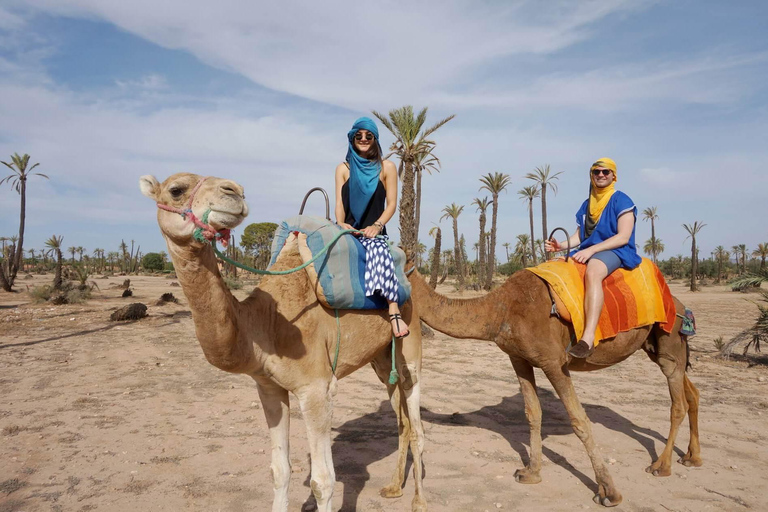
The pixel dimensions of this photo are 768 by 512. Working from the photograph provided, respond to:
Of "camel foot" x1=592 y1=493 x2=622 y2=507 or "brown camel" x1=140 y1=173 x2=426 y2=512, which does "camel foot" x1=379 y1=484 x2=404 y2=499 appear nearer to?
"brown camel" x1=140 y1=173 x2=426 y2=512

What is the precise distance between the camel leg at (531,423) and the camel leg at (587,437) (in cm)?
51

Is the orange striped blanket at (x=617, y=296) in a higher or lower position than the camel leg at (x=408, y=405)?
higher

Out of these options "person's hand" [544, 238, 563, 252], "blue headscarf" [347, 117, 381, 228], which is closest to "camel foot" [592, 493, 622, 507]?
"person's hand" [544, 238, 563, 252]

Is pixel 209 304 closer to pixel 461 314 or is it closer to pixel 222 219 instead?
pixel 222 219

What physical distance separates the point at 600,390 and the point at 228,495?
6.50m

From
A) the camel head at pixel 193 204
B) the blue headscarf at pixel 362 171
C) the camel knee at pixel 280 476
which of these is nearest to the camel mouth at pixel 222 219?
the camel head at pixel 193 204

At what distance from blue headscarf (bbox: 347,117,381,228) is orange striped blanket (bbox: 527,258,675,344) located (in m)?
2.01

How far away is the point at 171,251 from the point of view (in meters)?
2.66

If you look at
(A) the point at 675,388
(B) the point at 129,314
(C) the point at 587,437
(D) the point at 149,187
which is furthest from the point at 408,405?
(B) the point at 129,314

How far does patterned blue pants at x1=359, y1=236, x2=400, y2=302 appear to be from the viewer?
3.71 m

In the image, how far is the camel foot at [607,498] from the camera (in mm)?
4387

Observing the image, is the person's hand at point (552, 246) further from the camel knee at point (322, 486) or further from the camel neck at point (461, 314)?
the camel knee at point (322, 486)

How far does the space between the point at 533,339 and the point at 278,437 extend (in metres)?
2.50

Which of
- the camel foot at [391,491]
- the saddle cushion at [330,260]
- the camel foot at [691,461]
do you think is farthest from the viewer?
the camel foot at [691,461]
